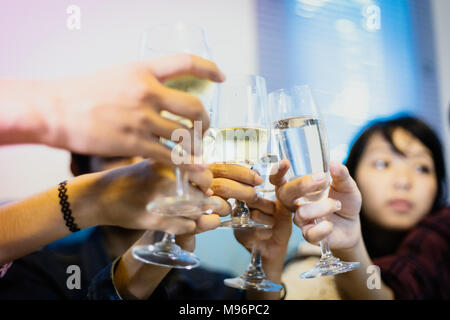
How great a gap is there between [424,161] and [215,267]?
1.29 metres

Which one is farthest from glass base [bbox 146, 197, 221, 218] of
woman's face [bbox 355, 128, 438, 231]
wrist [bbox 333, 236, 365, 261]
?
woman's face [bbox 355, 128, 438, 231]

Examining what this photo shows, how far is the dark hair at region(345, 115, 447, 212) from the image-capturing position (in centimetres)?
198

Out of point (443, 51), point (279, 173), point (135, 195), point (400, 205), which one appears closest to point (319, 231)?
point (279, 173)

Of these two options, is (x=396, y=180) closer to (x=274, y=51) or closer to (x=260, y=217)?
(x=274, y=51)

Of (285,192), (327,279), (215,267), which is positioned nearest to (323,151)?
(285,192)

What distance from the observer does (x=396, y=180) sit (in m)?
1.92

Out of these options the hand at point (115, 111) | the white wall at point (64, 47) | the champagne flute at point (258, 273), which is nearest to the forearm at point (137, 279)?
the champagne flute at point (258, 273)

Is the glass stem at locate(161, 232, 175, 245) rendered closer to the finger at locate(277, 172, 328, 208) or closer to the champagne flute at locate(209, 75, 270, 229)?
the champagne flute at locate(209, 75, 270, 229)

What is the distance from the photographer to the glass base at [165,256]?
25.4 inches

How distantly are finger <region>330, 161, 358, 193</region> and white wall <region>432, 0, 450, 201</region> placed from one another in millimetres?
2586

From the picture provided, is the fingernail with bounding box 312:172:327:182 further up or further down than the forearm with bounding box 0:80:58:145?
further down

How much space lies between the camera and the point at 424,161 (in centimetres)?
206

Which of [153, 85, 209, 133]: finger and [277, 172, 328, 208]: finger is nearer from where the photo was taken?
[153, 85, 209, 133]: finger

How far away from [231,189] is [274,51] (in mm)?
1662
